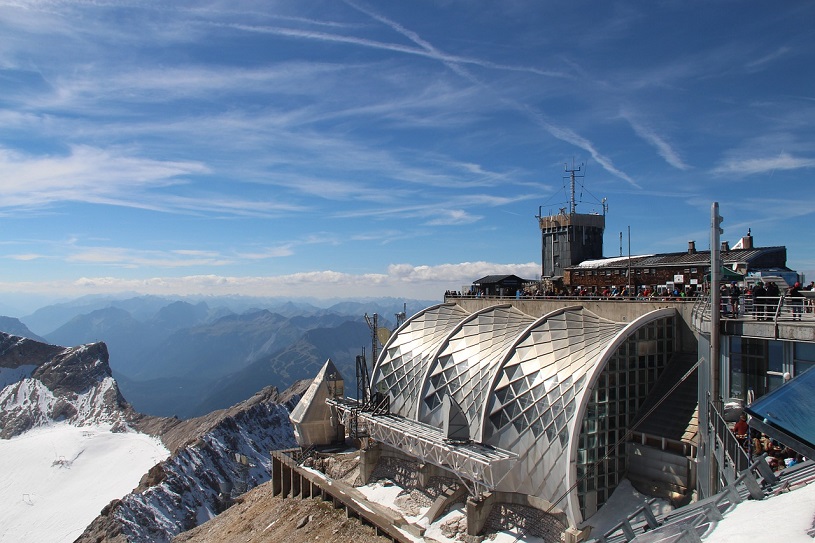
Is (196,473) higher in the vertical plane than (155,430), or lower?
higher

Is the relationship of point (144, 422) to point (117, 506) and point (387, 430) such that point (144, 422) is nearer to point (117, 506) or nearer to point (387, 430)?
point (117, 506)

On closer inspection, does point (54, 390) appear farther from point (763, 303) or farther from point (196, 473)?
point (763, 303)

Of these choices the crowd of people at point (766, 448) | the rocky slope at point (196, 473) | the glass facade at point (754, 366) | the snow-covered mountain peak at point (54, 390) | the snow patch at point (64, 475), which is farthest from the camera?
the snow-covered mountain peak at point (54, 390)

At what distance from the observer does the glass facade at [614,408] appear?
30.1 m

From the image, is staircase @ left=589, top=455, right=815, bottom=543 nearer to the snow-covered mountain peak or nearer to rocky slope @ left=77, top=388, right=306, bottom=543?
rocky slope @ left=77, top=388, right=306, bottom=543

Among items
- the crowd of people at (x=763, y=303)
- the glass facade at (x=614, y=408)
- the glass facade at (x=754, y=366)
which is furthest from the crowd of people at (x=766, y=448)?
the glass facade at (x=614, y=408)

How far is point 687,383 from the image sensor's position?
32094 millimetres

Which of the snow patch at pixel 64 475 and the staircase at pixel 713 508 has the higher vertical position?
the staircase at pixel 713 508

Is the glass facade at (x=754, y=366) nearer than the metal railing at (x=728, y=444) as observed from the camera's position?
No

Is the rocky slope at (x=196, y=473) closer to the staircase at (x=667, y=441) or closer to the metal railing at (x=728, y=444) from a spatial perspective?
the staircase at (x=667, y=441)

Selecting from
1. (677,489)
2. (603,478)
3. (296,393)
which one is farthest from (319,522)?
(296,393)

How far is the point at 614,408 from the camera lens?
3117 cm

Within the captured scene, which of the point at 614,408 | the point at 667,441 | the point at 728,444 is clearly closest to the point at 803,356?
the point at 728,444

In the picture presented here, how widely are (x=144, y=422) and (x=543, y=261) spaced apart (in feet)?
460
